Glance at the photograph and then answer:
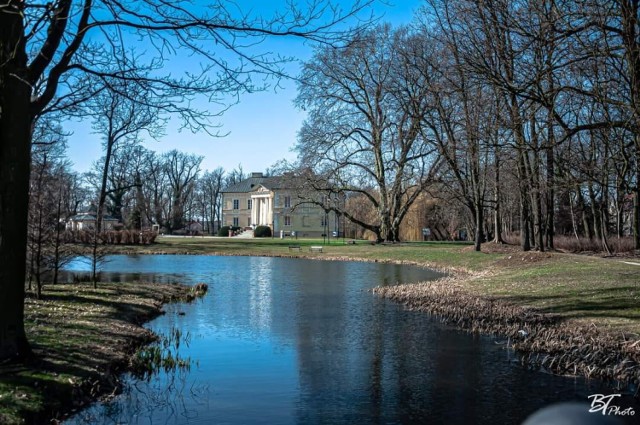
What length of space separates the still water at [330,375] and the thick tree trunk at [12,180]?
5.00ft

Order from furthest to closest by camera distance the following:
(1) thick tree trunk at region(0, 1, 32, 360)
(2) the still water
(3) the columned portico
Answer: (3) the columned portico
(2) the still water
(1) thick tree trunk at region(0, 1, 32, 360)

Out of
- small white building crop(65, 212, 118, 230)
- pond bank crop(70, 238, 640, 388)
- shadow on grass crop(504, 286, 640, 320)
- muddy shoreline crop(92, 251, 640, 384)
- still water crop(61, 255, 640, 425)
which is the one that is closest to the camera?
still water crop(61, 255, 640, 425)

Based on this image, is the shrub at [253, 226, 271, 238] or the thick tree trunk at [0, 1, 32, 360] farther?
the shrub at [253, 226, 271, 238]

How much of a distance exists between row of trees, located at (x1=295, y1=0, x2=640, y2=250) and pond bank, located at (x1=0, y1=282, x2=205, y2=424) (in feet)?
17.0

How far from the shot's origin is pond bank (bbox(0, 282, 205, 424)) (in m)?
6.82

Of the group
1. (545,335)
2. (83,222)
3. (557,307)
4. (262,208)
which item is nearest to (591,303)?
(557,307)

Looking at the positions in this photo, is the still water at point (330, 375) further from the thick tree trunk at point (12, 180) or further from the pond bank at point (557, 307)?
the thick tree trunk at point (12, 180)

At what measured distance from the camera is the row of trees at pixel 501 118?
34.3ft

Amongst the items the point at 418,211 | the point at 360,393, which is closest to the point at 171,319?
the point at 360,393

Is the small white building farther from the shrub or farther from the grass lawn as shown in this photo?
the shrub

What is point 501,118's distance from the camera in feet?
40.9

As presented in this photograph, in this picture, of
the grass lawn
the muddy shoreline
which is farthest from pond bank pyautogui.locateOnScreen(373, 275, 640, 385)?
the grass lawn

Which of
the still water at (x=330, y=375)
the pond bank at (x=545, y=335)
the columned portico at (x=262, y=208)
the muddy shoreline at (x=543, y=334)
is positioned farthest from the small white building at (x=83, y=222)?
the columned portico at (x=262, y=208)

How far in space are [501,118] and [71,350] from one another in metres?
9.24
